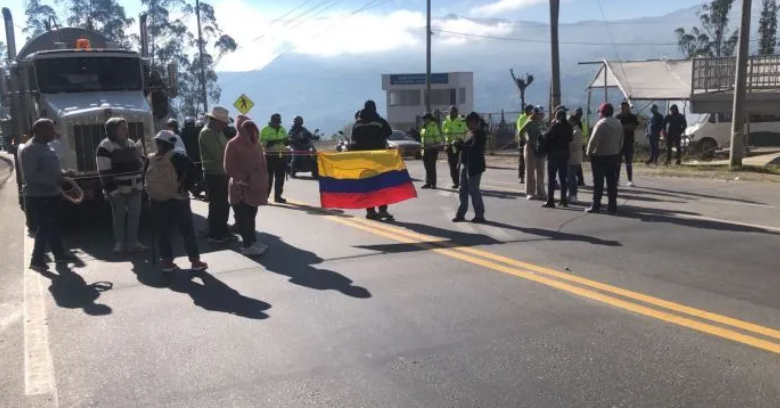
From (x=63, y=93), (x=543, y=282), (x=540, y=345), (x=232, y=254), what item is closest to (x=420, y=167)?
(x=63, y=93)

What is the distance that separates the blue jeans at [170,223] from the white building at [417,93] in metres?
61.2

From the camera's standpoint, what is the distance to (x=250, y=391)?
4.34 meters

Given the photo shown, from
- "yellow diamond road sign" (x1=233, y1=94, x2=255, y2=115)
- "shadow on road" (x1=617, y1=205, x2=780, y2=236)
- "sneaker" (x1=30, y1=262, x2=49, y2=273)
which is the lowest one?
"sneaker" (x1=30, y1=262, x2=49, y2=273)

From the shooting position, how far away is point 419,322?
5.60 m

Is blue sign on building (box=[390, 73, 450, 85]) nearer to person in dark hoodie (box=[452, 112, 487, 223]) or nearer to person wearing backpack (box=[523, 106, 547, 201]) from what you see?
person wearing backpack (box=[523, 106, 547, 201])

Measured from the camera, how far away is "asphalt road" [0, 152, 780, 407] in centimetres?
431

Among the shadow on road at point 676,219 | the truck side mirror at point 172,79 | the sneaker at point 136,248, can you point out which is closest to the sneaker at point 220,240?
the sneaker at point 136,248

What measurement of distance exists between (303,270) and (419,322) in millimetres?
2371

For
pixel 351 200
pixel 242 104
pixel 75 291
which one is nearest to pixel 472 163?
pixel 351 200

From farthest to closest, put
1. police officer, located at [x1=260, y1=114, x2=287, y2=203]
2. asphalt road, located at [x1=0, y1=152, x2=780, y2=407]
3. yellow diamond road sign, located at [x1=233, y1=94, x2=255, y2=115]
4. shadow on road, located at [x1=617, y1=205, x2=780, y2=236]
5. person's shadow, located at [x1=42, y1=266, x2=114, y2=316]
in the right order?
1. yellow diamond road sign, located at [x1=233, y1=94, x2=255, y2=115]
2. police officer, located at [x1=260, y1=114, x2=287, y2=203]
3. shadow on road, located at [x1=617, y1=205, x2=780, y2=236]
4. person's shadow, located at [x1=42, y1=266, x2=114, y2=316]
5. asphalt road, located at [x1=0, y1=152, x2=780, y2=407]

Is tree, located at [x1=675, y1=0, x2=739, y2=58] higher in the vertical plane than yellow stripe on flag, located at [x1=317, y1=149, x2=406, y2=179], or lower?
higher

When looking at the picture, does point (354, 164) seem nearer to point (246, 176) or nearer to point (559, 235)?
point (246, 176)

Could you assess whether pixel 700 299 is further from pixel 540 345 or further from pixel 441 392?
pixel 441 392

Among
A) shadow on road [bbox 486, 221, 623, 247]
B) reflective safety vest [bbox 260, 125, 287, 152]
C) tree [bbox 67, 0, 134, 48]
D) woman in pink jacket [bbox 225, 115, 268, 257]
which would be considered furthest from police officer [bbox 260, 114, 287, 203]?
tree [bbox 67, 0, 134, 48]
